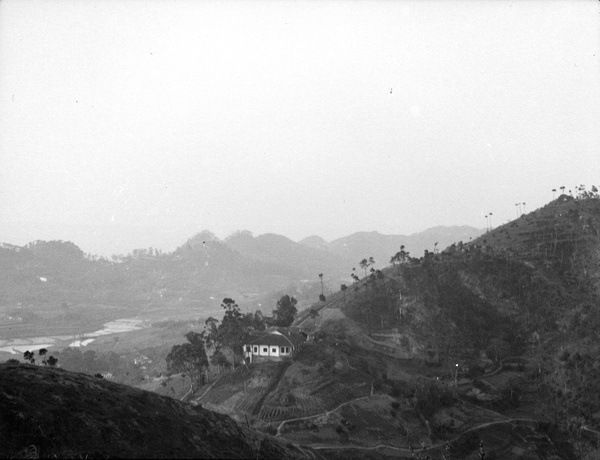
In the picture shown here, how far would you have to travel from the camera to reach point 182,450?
2761 centimetres

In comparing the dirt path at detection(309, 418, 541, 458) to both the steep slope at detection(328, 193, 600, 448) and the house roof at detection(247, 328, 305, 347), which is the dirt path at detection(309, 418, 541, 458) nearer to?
the steep slope at detection(328, 193, 600, 448)

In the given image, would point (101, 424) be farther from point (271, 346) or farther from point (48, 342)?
point (48, 342)

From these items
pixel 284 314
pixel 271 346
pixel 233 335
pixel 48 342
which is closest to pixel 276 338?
pixel 271 346

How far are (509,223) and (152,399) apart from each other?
122m

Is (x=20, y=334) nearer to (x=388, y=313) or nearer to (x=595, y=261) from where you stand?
(x=388, y=313)

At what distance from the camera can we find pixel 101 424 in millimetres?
29578

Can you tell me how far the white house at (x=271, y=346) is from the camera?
77.7 m

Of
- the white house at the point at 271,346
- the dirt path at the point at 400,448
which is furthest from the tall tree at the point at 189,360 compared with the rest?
the dirt path at the point at 400,448

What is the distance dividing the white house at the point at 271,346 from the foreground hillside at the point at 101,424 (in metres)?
37.8

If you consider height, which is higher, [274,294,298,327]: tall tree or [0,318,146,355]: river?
[274,294,298,327]: tall tree

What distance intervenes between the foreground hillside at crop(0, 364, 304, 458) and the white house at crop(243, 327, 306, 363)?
3777cm

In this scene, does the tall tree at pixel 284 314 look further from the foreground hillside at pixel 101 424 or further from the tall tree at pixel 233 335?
the foreground hillside at pixel 101 424

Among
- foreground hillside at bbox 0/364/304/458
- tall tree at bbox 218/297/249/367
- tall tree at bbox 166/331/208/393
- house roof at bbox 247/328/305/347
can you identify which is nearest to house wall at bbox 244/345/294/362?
house roof at bbox 247/328/305/347

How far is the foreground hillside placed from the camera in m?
26.5
